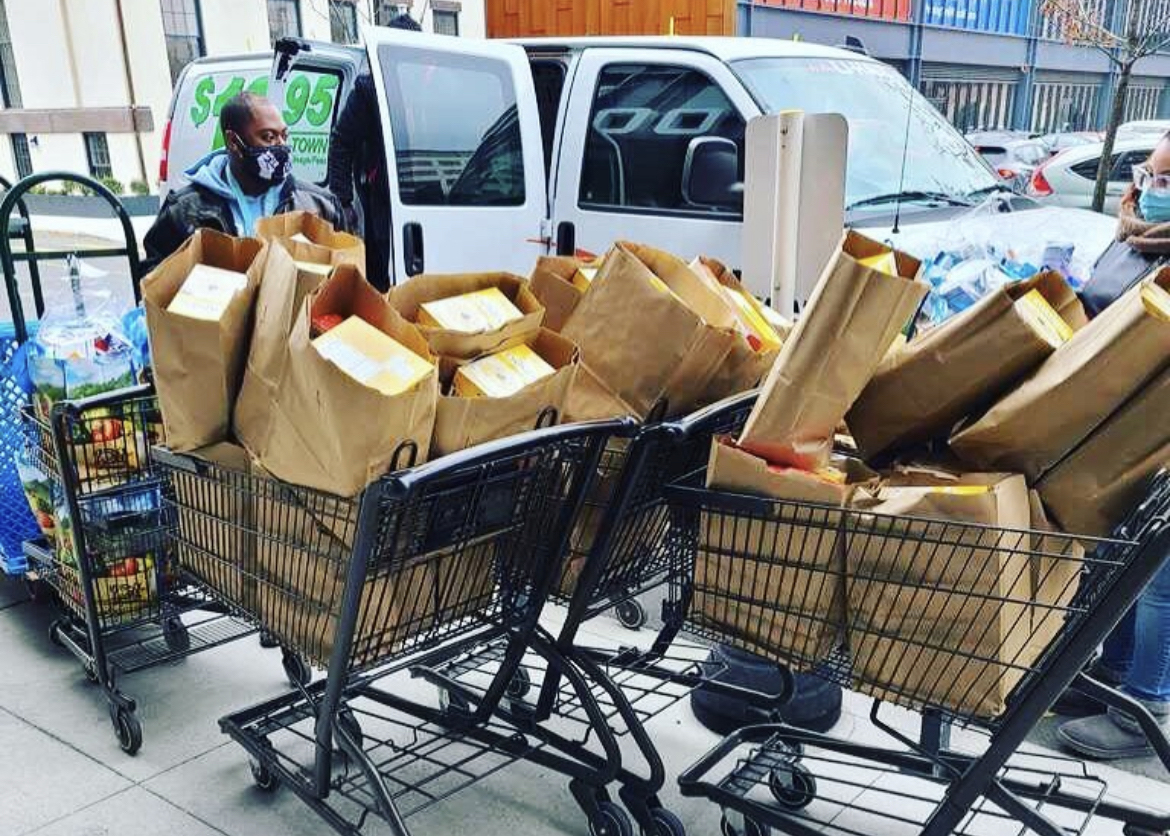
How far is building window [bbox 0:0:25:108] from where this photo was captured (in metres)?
19.3

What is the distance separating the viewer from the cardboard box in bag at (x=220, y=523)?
7.19 feet

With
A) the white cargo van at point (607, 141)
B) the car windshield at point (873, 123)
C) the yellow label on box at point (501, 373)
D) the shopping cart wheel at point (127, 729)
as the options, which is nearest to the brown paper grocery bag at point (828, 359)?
the yellow label on box at point (501, 373)

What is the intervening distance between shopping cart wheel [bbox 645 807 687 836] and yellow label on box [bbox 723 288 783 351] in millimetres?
1120

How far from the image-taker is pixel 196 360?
2.10 metres

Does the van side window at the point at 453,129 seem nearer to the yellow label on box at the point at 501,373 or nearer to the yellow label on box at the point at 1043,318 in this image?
the yellow label on box at the point at 501,373

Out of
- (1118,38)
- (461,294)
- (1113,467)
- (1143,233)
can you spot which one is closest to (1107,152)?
(1118,38)

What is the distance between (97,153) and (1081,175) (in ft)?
57.5

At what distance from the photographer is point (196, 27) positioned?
18.9 metres

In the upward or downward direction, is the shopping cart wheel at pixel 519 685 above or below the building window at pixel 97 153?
above

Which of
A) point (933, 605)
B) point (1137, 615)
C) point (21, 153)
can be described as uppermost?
point (933, 605)

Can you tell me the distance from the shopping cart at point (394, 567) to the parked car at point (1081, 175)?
998 centimetres

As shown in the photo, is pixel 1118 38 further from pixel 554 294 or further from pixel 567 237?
pixel 554 294

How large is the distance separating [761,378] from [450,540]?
791mm

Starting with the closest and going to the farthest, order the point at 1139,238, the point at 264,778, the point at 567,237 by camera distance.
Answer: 1. the point at 264,778
2. the point at 1139,238
3. the point at 567,237
